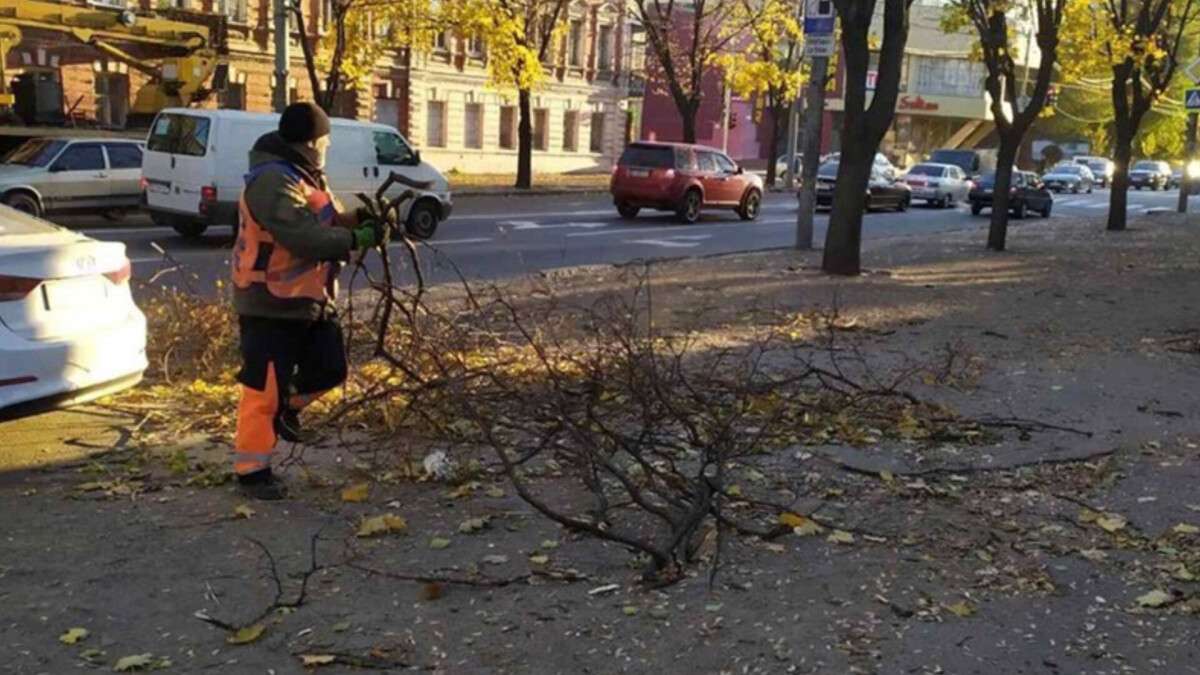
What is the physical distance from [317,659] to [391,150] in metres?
15.3

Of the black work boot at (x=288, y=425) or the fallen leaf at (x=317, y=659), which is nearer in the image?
the fallen leaf at (x=317, y=659)

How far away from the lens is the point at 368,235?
16.1 ft

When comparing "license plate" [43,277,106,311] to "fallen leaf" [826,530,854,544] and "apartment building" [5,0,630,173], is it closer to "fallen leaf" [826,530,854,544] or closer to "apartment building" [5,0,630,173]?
"fallen leaf" [826,530,854,544]

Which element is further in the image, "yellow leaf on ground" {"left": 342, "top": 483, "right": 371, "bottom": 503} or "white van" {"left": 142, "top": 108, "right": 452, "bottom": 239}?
"white van" {"left": 142, "top": 108, "right": 452, "bottom": 239}

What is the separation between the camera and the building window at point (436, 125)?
4328cm

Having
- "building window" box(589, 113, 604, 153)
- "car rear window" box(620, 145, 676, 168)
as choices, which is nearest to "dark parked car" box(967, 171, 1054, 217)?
"car rear window" box(620, 145, 676, 168)

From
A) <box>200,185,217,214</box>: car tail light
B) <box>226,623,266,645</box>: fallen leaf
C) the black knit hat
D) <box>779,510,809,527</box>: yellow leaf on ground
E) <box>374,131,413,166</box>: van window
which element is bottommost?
<box>226,623,266,645</box>: fallen leaf

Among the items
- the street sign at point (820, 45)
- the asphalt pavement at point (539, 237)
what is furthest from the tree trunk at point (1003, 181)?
the street sign at point (820, 45)

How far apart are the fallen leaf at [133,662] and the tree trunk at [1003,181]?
57.4ft

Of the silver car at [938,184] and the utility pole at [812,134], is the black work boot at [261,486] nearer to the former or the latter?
the utility pole at [812,134]

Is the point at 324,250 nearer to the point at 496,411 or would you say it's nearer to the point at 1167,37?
the point at 496,411

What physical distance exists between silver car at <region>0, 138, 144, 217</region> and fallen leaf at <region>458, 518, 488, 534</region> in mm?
13749

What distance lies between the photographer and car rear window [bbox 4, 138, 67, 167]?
17.2 metres

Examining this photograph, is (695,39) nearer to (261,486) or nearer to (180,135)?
(180,135)
